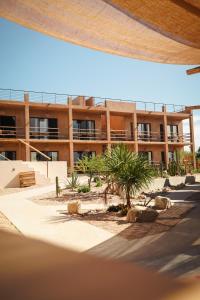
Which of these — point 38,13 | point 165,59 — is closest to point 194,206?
point 165,59

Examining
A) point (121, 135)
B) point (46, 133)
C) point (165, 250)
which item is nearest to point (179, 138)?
point (121, 135)

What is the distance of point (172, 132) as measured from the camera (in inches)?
1367

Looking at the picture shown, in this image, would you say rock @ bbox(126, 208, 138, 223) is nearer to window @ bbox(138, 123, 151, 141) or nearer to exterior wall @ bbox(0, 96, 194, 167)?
exterior wall @ bbox(0, 96, 194, 167)

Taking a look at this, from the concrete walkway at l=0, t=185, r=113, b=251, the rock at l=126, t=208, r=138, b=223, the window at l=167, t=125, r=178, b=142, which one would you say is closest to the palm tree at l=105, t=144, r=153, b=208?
the rock at l=126, t=208, r=138, b=223

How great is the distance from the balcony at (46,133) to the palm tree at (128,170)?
17792 millimetres

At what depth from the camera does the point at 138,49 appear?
6109 millimetres

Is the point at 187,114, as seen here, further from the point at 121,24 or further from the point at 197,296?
the point at 197,296

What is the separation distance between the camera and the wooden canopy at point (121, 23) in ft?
14.1

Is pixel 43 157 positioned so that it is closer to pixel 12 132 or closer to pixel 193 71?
pixel 12 132

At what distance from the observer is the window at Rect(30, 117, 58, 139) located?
26.4 meters

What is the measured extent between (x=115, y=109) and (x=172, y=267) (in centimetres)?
2557

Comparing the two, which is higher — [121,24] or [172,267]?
[121,24]

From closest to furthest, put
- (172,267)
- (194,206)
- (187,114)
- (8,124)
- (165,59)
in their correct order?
(172,267)
(165,59)
(194,206)
(8,124)
(187,114)

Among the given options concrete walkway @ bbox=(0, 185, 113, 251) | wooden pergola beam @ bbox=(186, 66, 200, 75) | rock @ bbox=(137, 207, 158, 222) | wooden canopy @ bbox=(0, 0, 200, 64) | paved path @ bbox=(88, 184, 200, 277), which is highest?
wooden canopy @ bbox=(0, 0, 200, 64)
